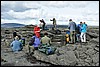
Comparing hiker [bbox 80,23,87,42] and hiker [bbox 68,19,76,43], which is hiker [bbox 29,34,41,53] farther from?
hiker [bbox 80,23,87,42]

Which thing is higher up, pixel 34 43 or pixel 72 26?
pixel 72 26

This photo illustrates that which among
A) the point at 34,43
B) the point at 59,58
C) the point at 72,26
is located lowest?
the point at 59,58

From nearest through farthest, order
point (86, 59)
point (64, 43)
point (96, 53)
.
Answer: point (86, 59) < point (96, 53) < point (64, 43)

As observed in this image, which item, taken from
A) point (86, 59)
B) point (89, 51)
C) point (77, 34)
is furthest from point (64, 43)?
point (86, 59)

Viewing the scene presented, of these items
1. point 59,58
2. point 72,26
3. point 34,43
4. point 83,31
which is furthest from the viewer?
point 83,31

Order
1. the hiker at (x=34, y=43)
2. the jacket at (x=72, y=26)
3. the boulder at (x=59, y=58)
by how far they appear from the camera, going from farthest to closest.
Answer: the jacket at (x=72, y=26), the hiker at (x=34, y=43), the boulder at (x=59, y=58)

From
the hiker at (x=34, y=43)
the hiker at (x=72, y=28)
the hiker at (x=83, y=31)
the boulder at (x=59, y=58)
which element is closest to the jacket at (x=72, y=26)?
the hiker at (x=72, y=28)

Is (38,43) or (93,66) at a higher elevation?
(38,43)

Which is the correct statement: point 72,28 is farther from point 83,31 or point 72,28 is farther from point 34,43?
point 34,43

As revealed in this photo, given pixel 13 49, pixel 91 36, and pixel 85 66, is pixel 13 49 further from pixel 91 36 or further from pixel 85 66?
pixel 91 36

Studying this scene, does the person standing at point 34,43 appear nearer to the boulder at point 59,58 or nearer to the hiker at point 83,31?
the boulder at point 59,58

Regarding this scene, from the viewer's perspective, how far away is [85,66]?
20141 mm

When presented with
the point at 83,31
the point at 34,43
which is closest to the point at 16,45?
the point at 34,43

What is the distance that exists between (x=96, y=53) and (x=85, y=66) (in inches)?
138
